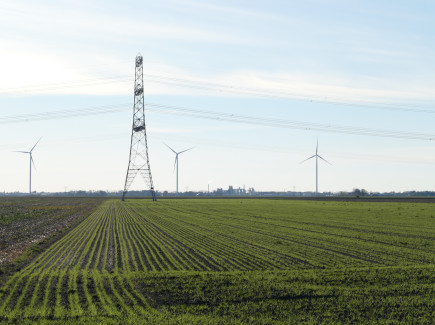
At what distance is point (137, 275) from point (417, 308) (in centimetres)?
1317

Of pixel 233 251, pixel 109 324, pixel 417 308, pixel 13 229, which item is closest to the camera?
pixel 109 324

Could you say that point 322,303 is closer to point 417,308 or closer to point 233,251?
point 417,308

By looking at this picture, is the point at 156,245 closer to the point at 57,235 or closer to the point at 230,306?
the point at 57,235

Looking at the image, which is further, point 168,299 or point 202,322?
point 168,299

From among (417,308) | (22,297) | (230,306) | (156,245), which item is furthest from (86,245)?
(417,308)

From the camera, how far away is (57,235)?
47.4 meters

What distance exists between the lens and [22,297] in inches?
831

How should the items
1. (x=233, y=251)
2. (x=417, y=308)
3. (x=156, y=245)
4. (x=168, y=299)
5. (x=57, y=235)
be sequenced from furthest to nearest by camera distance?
(x=57, y=235), (x=156, y=245), (x=233, y=251), (x=168, y=299), (x=417, y=308)

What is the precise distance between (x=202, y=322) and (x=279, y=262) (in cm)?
1249

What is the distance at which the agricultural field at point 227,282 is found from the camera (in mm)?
18109

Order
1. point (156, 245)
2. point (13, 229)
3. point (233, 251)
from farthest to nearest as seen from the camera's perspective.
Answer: point (13, 229) → point (156, 245) → point (233, 251)

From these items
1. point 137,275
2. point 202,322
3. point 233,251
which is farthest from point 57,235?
point 202,322

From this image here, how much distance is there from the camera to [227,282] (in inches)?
913

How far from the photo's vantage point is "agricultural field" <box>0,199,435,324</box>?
18109 mm
